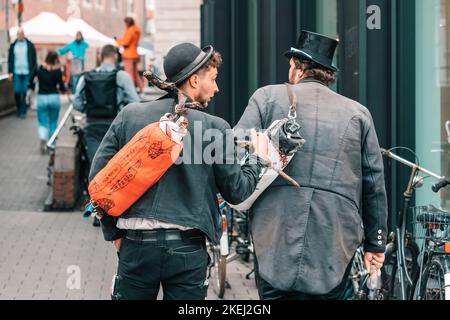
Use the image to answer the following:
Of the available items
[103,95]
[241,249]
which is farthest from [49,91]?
[241,249]

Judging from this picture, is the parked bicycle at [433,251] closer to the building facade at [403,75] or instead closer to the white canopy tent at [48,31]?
the building facade at [403,75]

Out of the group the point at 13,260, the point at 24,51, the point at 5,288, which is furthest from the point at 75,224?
the point at 24,51

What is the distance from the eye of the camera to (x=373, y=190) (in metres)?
4.96

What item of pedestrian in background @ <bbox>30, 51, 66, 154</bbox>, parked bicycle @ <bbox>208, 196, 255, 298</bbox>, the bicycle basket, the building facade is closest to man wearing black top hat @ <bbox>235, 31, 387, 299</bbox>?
the bicycle basket

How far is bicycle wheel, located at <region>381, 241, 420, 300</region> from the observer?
6879 mm

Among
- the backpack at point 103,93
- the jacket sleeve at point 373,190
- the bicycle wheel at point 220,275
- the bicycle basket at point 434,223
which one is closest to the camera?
the jacket sleeve at point 373,190

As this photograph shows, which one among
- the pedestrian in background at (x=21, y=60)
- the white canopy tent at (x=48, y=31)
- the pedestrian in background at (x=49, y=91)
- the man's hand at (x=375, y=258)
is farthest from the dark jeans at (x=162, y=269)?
the white canopy tent at (x=48, y=31)

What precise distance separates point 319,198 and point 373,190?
0.28 m

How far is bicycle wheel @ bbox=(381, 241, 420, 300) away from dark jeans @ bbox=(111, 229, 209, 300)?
7.60ft

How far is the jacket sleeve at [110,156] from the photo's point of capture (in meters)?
4.77

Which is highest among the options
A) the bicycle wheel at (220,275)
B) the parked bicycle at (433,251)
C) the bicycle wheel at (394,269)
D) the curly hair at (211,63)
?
the curly hair at (211,63)

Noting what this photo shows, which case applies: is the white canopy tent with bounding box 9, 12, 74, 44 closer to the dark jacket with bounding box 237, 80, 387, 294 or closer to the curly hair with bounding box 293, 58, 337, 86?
the curly hair with bounding box 293, 58, 337, 86

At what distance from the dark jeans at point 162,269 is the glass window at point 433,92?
2.84 meters
